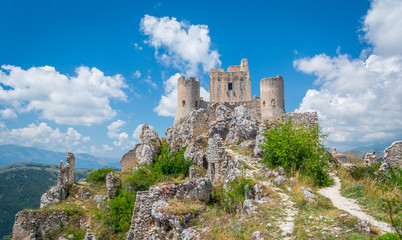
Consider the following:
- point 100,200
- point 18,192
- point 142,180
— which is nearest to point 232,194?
point 142,180

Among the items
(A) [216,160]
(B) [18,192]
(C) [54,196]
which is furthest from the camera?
(B) [18,192]

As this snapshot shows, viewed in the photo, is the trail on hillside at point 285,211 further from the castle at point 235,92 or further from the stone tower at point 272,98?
the castle at point 235,92

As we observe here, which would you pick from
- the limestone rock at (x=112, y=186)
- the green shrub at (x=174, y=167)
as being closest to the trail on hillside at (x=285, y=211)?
the green shrub at (x=174, y=167)

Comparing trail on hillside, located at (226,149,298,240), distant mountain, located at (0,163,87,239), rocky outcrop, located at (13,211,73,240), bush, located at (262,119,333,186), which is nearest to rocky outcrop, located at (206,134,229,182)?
trail on hillside, located at (226,149,298,240)

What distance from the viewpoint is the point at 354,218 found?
690 centimetres

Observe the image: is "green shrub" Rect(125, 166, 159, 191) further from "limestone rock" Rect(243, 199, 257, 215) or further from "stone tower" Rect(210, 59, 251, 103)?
"stone tower" Rect(210, 59, 251, 103)

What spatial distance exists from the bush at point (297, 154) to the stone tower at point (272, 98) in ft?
50.6

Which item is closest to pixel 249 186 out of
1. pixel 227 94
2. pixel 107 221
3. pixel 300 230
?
pixel 300 230

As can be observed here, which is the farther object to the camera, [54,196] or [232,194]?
[54,196]

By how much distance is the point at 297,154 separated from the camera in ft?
43.0

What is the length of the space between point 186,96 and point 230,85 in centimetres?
756

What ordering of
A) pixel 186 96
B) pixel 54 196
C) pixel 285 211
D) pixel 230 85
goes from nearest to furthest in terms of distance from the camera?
pixel 285 211
pixel 54 196
pixel 186 96
pixel 230 85

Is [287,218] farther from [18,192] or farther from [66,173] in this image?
[18,192]

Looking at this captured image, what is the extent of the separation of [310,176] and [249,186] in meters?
3.12
